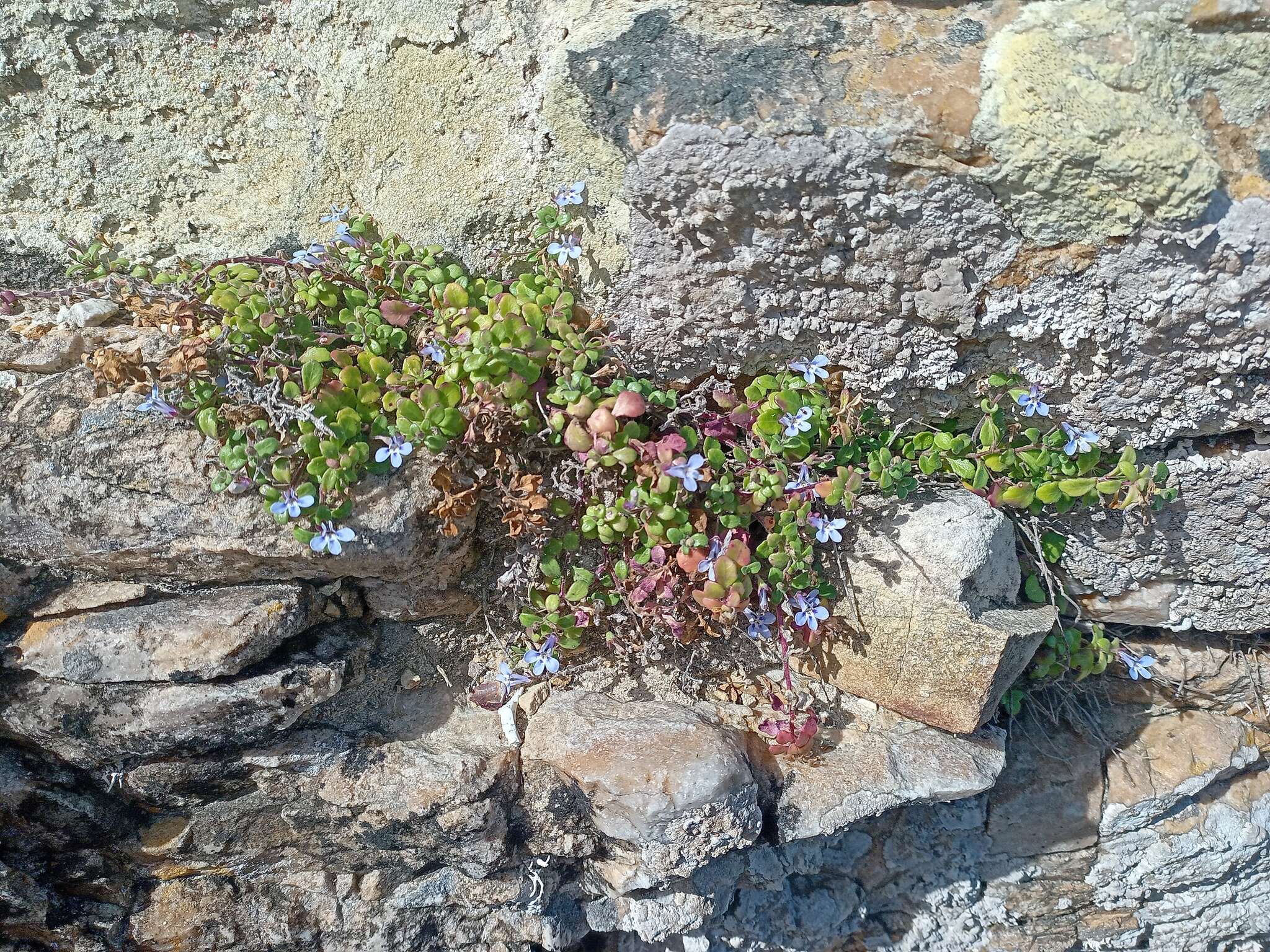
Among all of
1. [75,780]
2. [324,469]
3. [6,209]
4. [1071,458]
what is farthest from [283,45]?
[1071,458]

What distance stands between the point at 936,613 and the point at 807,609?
0.45 m

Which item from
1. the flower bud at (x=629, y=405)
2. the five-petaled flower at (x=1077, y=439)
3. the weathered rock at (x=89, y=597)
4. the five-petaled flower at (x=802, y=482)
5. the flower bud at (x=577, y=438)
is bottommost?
the five-petaled flower at (x=1077, y=439)

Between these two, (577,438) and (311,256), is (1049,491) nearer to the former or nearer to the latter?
(577,438)

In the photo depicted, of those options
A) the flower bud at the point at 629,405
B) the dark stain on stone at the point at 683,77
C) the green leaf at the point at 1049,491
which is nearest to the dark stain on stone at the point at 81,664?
the flower bud at the point at 629,405

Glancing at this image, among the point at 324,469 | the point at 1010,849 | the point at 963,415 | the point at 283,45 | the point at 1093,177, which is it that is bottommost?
the point at 1010,849

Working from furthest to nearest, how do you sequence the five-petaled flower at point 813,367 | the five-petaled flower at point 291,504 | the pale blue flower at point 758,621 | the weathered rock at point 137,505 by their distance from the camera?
the pale blue flower at point 758,621
the five-petaled flower at point 813,367
the weathered rock at point 137,505
the five-petaled flower at point 291,504

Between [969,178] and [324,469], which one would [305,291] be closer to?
[324,469]

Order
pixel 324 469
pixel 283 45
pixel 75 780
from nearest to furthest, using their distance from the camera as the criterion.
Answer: pixel 324 469, pixel 75 780, pixel 283 45

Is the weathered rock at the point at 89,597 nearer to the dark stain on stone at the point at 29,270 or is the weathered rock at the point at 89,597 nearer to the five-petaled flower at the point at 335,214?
the dark stain on stone at the point at 29,270

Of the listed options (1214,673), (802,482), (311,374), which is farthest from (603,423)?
(1214,673)

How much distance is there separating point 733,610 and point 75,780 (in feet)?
7.69

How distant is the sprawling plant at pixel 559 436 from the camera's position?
9.20 feet

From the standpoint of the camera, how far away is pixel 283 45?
317 cm

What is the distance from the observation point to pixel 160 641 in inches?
110
